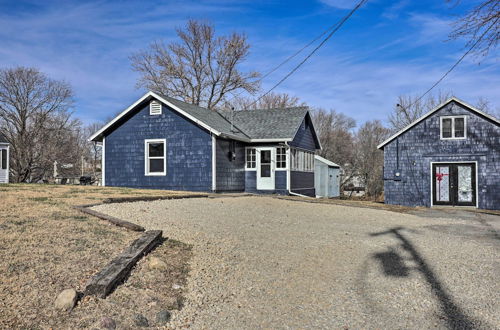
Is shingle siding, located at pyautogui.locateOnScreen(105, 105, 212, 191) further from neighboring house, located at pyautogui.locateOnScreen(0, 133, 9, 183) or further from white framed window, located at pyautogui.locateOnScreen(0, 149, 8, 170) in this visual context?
white framed window, located at pyautogui.locateOnScreen(0, 149, 8, 170)

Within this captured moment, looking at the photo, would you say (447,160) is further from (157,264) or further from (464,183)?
(157,264)

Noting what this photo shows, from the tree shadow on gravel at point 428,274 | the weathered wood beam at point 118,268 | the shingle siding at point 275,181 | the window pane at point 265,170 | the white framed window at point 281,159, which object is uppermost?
the white framed window at point 281,159

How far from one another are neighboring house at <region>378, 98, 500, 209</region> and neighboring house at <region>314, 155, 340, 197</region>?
18.0ft

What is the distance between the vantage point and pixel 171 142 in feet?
63.7

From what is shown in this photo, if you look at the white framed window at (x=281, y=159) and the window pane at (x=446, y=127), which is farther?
the white framed window at (x=281, y=159)

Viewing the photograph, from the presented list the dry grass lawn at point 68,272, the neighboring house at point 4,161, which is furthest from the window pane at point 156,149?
the neighboring house at point 4,161

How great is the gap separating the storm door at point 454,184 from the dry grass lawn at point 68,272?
1724 cm

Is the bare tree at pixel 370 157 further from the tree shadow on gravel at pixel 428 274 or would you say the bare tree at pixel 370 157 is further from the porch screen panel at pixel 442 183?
the tree shadow on gravel at pixel 428 274

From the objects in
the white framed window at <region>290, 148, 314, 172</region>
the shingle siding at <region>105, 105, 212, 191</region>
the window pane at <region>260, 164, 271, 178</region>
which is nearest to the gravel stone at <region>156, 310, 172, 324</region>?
the shingle siding at <region>105, 105, 212, 191</region>

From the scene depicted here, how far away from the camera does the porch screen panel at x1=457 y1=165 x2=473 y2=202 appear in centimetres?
2077

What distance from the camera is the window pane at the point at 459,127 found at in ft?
67.8

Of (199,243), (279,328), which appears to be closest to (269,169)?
(199,243)

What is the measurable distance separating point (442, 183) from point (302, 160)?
6.91 meters

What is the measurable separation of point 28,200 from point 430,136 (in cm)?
1777
